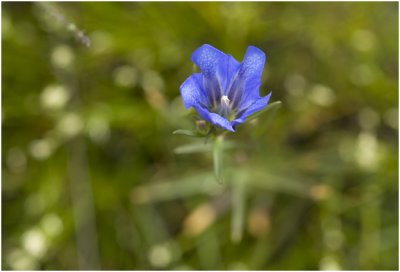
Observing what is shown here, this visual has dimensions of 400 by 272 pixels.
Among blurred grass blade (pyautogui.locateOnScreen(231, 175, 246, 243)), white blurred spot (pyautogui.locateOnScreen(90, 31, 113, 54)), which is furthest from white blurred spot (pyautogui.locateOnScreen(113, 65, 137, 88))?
blurred grass blade (pyautogui.locateOnScreen(231, 175, 246, 243))

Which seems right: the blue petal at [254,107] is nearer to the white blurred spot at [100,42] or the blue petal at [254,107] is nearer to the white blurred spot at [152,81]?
the white blurred spot at [152,81]

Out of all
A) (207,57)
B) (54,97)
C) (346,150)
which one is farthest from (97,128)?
(207,57)

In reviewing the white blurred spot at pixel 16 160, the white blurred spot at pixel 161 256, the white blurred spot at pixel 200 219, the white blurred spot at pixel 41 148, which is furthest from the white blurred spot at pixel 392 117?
the white blurred spot at pixel 16 160

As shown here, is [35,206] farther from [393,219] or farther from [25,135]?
[393,219]

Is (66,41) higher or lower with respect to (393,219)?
higher

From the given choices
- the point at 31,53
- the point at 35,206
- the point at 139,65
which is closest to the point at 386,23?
the point at 139,65

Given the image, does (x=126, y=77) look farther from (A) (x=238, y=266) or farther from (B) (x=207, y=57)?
(B) (x=207, y=57)
